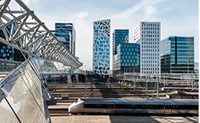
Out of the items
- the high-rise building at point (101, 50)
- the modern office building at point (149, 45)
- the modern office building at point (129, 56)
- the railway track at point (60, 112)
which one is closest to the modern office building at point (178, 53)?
the modern office building at point (149, 45)

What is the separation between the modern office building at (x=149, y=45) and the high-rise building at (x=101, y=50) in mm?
21214

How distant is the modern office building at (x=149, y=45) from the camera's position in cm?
15025

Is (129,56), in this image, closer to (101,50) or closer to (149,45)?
(149,45)

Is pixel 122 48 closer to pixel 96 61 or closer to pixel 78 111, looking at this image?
pixel 96 61

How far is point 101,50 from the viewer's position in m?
170

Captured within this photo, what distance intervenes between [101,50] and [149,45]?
28.0 meters

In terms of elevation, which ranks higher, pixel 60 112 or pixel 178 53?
pixel 178 53

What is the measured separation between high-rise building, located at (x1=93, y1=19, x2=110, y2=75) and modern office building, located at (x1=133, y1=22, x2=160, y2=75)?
69.6 ft

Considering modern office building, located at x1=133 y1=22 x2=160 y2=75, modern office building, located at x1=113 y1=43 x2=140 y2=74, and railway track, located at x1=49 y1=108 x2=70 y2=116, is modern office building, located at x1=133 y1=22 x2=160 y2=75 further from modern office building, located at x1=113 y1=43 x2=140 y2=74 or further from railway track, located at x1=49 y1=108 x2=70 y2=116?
railway track, located at x1=49 y1=108 x2=70 y2=116

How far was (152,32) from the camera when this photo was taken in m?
155

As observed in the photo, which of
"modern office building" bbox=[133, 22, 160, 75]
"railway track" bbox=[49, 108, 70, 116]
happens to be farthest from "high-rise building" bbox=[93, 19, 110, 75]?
"railway track" bbox=[49, 108, 70, 116]

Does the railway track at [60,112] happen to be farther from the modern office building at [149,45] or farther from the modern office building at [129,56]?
the modern office building at [149,45]

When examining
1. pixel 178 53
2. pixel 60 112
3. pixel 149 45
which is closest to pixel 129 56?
pixel 149 45

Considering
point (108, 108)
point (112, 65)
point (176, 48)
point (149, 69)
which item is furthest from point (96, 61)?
point (108, 108)
